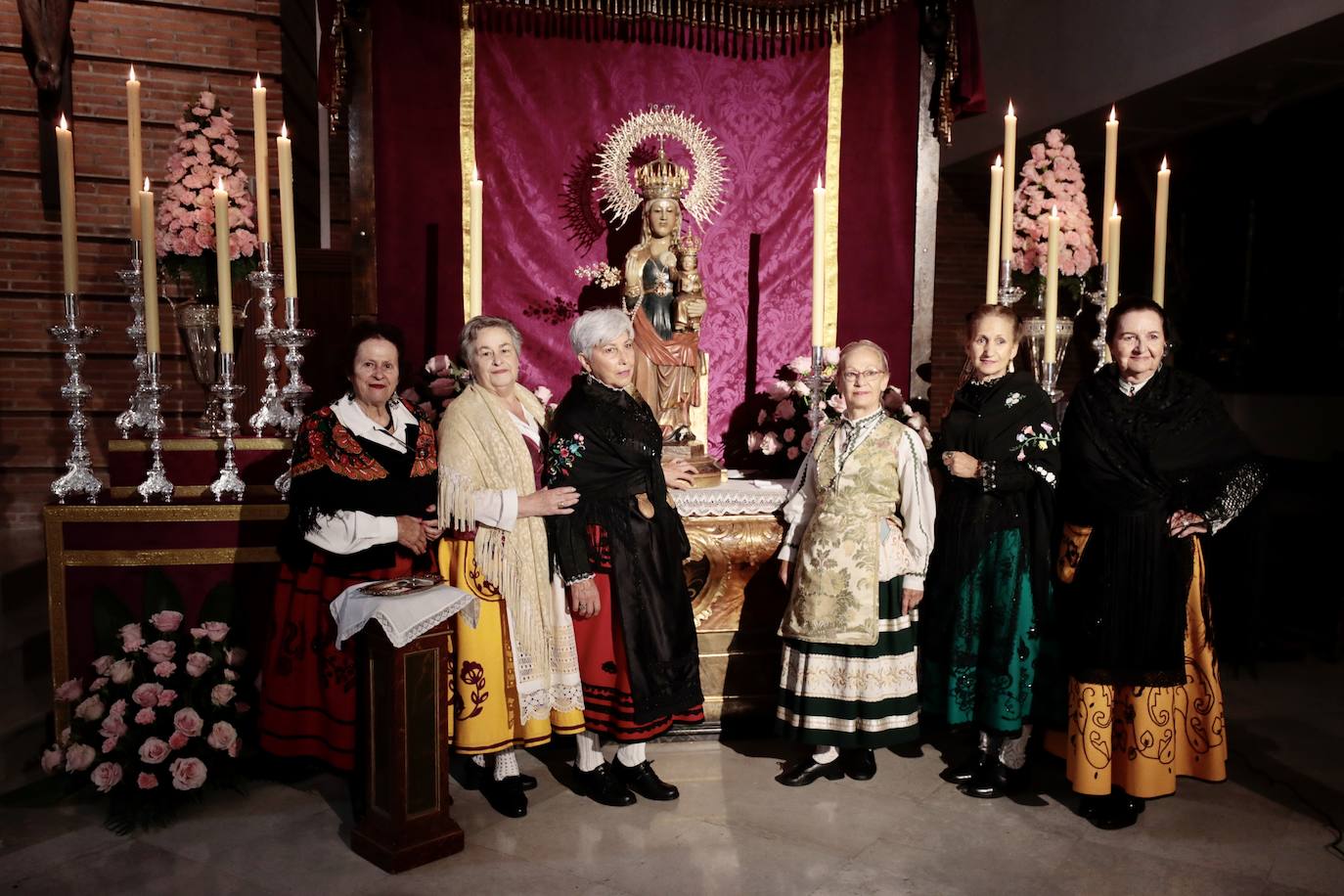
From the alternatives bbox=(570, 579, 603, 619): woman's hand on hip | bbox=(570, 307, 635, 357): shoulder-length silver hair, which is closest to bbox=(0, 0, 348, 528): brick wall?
bbox=(570, 307, 635, 357): shoulder-length silver hair

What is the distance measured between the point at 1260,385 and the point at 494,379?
669cm

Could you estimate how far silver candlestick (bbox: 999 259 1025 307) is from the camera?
353 cm

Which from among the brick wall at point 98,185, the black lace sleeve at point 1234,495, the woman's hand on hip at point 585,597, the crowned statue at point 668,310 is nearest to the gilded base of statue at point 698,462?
the crowned statue at point 668,310

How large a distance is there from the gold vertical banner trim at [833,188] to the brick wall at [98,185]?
3.72 metres

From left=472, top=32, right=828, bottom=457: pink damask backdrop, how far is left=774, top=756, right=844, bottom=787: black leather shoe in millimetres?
1659

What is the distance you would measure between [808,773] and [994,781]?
2.01ft

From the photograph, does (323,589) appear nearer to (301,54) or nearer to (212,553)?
(212,553)

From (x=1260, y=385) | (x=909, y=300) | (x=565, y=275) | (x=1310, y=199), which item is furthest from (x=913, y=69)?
(x=1260, y=385)

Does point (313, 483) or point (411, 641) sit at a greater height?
point (313, 483)

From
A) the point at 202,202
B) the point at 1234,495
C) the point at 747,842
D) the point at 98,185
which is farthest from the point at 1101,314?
the point at 98,185

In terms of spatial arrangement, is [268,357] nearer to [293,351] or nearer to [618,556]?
[293,351]

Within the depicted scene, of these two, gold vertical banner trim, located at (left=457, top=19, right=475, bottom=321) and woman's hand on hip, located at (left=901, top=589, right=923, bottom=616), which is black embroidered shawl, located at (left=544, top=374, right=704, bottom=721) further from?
gold vertical banner trim, located at (left=457, top=19, right=475, bottom=321)

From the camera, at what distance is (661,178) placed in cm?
406

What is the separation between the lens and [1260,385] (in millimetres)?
7527
